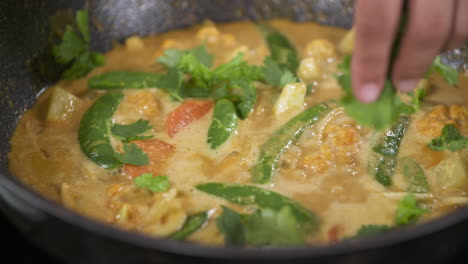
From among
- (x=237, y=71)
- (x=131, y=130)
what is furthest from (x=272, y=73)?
(x=131, y=130)

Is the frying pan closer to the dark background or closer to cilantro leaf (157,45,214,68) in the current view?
the dark background

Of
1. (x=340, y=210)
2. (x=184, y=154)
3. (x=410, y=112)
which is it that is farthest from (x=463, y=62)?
(x=184, y=154)

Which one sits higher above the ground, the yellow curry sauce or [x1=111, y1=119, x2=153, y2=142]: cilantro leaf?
[x1=111, y1=119, x2=153, y2=142]: cilantro leaf

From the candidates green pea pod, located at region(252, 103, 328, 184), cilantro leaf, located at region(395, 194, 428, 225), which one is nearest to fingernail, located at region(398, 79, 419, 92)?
cilantro leaf, located at region(395, 194, 428, 225)

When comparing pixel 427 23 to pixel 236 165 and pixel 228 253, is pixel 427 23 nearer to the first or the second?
pixel 228 253

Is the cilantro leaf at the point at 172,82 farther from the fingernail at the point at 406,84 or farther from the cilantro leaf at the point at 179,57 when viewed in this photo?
the fingernail at the point at 406,84

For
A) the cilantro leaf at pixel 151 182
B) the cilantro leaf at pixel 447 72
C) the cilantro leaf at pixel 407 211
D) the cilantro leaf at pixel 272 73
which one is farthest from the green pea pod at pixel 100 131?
the cilantro leaf at pixel 447 72
